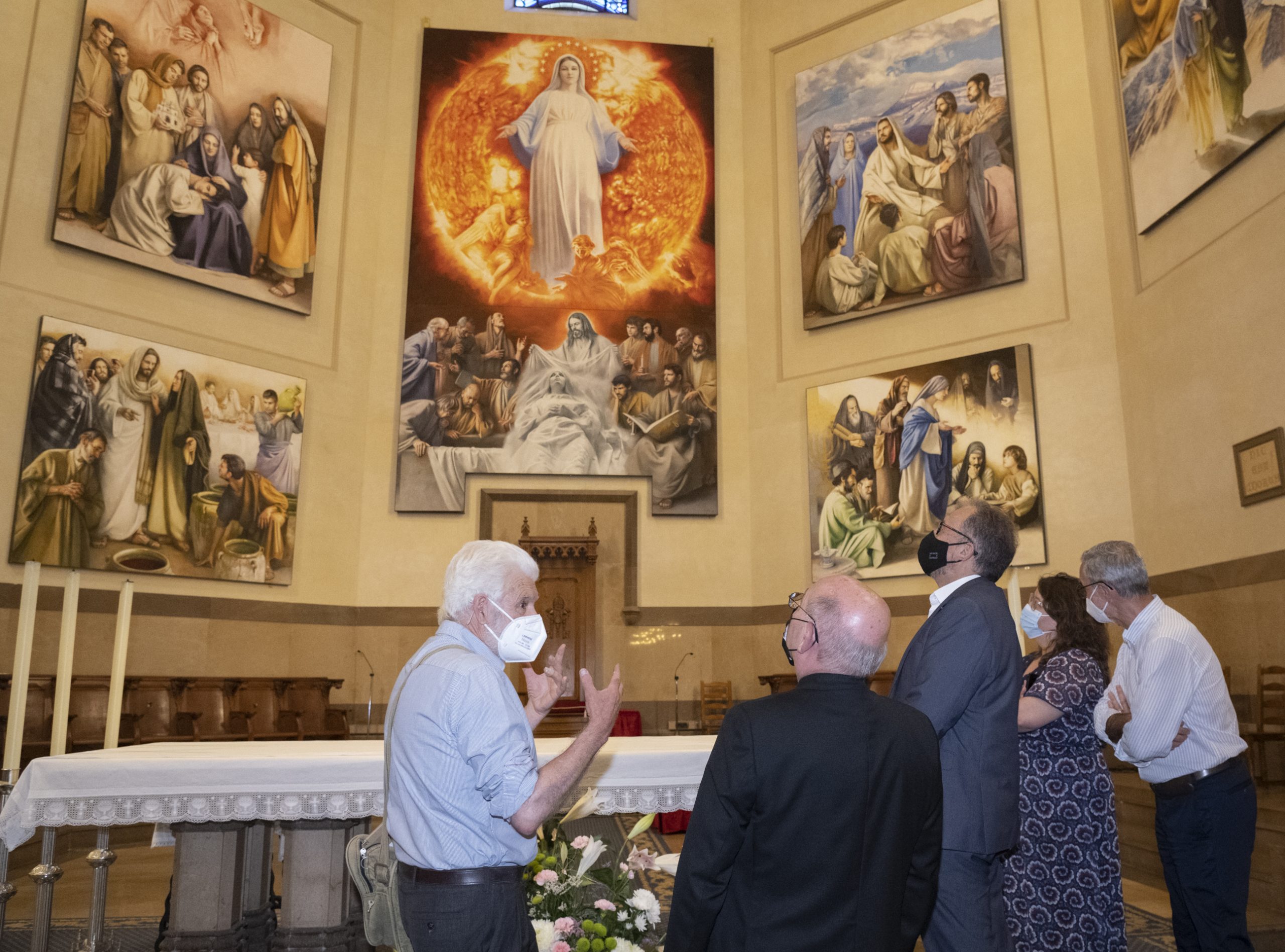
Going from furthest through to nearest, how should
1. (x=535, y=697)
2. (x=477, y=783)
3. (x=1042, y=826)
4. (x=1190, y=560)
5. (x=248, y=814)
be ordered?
(x=1190, y=560), (x=248, y=814), (x=1042, y=826), (x=535, y=697), (x=477, y=783)

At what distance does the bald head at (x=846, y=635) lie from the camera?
2.30 metres

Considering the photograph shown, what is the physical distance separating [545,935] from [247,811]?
4.83ft

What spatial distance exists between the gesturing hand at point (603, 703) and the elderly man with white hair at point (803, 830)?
1.20 ft

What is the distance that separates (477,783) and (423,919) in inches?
14.7

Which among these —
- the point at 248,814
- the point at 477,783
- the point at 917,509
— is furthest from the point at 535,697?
the point at 917,509

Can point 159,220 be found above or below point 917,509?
above

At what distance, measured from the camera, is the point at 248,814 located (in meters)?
4.05

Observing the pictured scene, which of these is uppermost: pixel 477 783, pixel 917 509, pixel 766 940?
pixel 917 509

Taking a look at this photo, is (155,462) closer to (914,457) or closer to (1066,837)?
(914,457)

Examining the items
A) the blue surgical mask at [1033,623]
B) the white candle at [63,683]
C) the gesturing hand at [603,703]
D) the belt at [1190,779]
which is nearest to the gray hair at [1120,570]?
the blue surgical mask at [1033,623]

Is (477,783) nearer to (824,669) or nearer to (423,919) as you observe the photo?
(423,919)

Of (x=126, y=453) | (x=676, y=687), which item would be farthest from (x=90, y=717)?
(x=676, y=687)

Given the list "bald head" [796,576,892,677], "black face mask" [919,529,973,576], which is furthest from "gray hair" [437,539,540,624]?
"black face mask" [919,529,973,576]

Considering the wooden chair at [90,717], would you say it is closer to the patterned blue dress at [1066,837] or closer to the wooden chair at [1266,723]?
the patterned blue dress at [1066,837]
